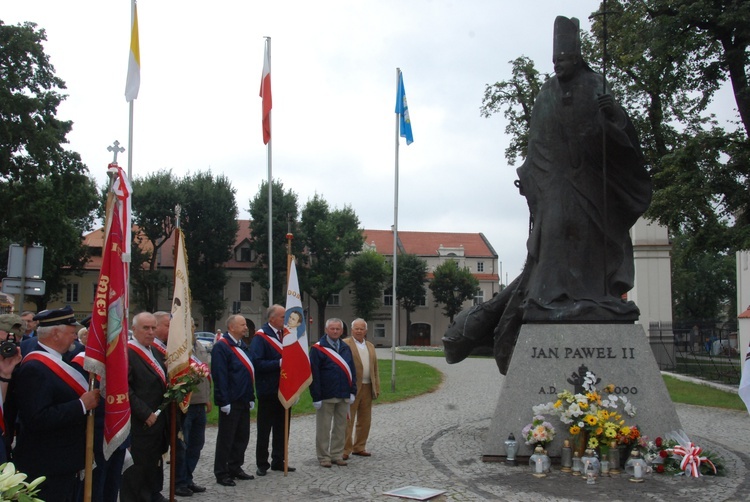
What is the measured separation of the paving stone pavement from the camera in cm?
689

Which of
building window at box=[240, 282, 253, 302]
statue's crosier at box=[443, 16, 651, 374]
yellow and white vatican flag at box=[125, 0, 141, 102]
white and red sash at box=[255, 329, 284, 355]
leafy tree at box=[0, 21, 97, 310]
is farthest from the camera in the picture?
building window at box=[240, 282, 253, 302]

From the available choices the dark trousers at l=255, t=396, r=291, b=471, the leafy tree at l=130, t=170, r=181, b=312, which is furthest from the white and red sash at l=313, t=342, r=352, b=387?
the leafy tree at l=130, t=170, r=181, b=312

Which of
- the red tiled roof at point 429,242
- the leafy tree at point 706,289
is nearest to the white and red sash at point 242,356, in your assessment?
the red tiled roof at point 429,242

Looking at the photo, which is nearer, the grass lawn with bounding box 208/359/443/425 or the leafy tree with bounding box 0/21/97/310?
the grass lawn with bounding box 208/359/443/425

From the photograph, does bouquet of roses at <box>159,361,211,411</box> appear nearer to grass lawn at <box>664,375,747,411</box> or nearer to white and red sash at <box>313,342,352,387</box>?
white and red sash at <box>313,342,352,387</box>

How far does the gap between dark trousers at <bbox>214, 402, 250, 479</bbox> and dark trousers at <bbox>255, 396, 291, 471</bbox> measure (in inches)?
12.8

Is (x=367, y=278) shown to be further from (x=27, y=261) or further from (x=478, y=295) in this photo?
(x=27, y=261)

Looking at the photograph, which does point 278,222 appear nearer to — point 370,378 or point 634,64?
point 634,64

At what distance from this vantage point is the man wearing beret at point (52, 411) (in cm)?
462

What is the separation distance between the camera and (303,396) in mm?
16609

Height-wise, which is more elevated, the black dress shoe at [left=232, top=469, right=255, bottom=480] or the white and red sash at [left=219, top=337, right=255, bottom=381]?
the white and red sash at [left=219, top=337, right=255, bottom=381]

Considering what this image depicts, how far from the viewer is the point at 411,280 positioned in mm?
62719

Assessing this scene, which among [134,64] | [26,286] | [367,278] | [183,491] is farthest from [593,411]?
[367,278]

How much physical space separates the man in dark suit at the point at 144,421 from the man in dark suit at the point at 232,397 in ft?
4.41
